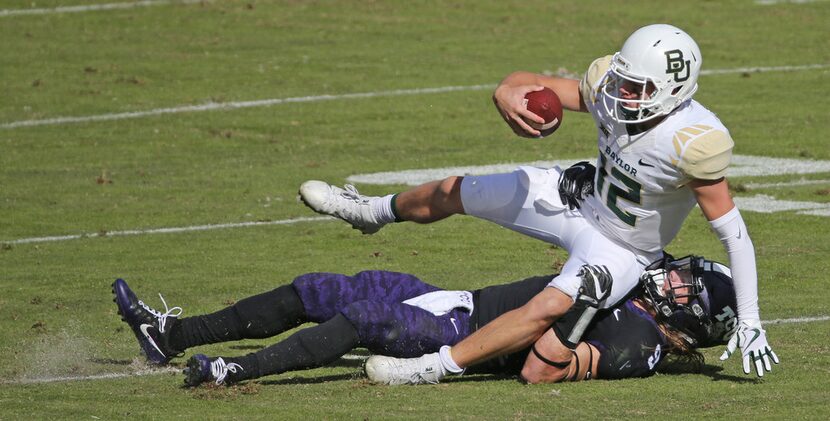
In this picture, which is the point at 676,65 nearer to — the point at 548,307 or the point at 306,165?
the point at 548,307

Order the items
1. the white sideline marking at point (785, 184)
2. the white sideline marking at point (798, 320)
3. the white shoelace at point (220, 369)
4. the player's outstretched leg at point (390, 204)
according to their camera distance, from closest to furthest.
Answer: the white shoelace at point (220, 369) < the player's outstretched leg at point (390, 204) < the white sideline marking at point (798, 320) < the white sideline marking at point (785, 184)

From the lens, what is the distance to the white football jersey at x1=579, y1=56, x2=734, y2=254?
650 cm

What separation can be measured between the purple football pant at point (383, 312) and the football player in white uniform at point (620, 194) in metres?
0.15

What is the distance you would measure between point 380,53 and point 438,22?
6.11 ft

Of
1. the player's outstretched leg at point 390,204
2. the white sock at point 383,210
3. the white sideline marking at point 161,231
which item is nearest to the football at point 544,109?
the player's outstretched leg at point 390,204

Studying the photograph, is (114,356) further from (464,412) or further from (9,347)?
(464,412)

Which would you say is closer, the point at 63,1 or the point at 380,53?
the point at 380,53

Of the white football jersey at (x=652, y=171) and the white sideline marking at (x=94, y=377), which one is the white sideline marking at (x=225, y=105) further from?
the white football jersey at (x=652, y=171)

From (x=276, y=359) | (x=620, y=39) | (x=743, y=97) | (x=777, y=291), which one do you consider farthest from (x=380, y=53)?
(x=276, y=359)

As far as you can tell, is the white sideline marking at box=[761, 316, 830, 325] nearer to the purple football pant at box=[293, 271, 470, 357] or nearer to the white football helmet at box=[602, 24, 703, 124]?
the white football helmet at box=[602, 24, 703, 124]

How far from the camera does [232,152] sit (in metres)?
14.1

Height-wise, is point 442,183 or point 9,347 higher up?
point 442,183

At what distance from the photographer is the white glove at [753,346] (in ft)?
20.8

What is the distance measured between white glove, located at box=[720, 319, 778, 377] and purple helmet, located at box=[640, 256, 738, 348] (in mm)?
317
